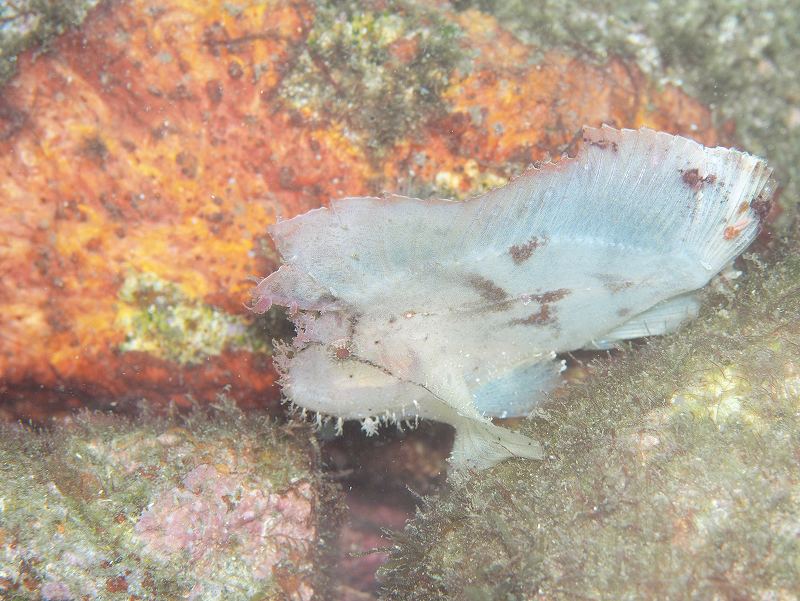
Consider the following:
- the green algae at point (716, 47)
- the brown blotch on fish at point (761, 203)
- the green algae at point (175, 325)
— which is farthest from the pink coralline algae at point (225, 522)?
the green algae at point (716, 47)

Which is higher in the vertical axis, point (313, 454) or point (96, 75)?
point (96, 75)

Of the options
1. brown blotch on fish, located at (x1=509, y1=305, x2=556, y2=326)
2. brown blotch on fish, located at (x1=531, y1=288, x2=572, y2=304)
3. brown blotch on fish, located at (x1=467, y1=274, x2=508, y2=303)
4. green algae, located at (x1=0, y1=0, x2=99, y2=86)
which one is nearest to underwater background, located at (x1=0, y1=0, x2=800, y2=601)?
green algae, located at (x1=0, y1=0, x2=99, y2=86)

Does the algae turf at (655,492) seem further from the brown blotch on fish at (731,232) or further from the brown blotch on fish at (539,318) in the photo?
the brown blotch on fish at (539,318)

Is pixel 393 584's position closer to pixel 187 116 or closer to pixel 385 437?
pixel 385 437

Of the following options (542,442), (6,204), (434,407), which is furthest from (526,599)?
(6,204)

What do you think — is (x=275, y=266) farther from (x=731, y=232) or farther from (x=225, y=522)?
(x=731, y=232)

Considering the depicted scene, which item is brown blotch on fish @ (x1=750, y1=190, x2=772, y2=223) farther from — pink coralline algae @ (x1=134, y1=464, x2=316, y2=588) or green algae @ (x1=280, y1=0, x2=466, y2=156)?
pink coralline algae @ (x1=134, y1=464, x2=316, y2=588)
